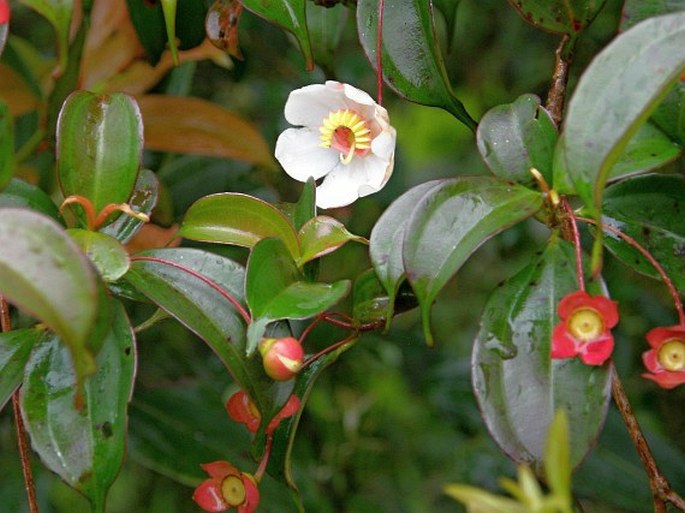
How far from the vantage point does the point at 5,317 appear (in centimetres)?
85

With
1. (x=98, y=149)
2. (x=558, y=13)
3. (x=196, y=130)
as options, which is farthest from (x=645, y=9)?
(x=196, y=130)

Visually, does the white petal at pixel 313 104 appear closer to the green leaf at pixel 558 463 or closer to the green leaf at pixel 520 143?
the green leaf at pixel 520 143

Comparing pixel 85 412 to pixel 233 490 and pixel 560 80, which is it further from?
pixel 560 80

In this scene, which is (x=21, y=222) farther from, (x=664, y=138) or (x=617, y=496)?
(x=617, y=496)

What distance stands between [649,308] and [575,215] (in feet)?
2.98

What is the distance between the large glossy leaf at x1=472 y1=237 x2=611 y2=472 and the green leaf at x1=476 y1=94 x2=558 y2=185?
6 centimetres

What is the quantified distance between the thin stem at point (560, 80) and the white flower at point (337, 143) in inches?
5.1

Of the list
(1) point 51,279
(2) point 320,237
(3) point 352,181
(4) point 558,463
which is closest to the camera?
(4) point 558,463

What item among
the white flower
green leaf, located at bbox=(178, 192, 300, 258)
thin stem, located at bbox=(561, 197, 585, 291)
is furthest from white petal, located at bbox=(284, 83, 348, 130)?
thin stem, located at bbox=(561, 197, 585, 291)

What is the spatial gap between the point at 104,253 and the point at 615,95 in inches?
13.7

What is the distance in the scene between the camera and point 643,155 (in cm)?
73

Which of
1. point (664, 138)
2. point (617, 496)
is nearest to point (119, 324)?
point (664, 138)

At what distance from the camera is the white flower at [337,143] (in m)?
0.86

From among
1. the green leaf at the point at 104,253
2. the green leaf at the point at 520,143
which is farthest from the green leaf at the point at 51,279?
the green leaf at the point at 520,143
